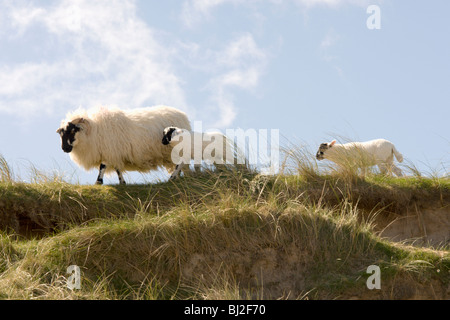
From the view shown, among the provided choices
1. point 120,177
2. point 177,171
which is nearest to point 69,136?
point 120,177

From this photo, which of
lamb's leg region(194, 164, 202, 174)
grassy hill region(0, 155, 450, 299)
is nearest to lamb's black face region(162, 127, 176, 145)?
lamb's leg region(194, 164, 202, 174)

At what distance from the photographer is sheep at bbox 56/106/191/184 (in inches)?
492

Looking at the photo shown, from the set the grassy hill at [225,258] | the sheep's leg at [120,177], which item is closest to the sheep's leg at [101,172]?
the sheep's leg at [120,177]

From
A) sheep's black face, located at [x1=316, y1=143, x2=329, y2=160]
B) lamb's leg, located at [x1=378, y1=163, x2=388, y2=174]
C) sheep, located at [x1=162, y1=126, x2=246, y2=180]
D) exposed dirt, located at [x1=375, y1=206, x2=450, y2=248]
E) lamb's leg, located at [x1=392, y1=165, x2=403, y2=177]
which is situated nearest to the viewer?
exposed dirt, located at [x1=375, y1=206, x2=450, y2=248]

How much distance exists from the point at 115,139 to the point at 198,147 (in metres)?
1.81

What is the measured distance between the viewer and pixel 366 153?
13.4 m

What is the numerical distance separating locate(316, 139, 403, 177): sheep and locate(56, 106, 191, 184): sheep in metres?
3.61

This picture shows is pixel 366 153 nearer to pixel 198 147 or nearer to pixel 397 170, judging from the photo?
pixel 397 170

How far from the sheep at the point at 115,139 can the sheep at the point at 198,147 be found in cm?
54

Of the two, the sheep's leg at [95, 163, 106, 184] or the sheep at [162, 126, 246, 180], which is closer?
the sheep at [162, 126, 246, 180]

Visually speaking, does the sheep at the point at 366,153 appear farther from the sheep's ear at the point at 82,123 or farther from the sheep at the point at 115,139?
the sheep's ear at the point at 82,123

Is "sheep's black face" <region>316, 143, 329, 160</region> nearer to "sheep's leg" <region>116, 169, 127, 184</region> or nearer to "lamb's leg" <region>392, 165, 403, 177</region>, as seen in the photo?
"lamb's leg" <region>392, 165, 403, 177</region>

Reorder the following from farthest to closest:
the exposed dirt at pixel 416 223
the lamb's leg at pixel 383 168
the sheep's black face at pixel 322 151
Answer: the sheep's black face at pixel 322 151
the lamb's leg at pixel 383 168
the exposed dirt at pixel 416 223

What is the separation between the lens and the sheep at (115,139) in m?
12.5
